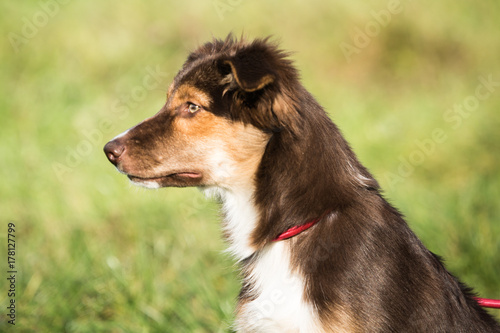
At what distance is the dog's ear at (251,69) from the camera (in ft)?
9.52

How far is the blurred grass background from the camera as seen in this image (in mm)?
4844

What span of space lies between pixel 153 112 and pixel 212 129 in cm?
557

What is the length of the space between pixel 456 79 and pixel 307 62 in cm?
285

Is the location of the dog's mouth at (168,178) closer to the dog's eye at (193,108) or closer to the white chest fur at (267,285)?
the white chest fur at (267,285)

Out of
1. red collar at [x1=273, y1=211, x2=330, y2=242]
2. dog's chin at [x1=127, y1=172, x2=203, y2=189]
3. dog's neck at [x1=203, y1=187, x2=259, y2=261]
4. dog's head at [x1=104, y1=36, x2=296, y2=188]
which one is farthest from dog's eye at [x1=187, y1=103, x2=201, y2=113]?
red collar at [x1=273, y1=211, x2=330, y2=242]

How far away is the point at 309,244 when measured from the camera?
3008mm

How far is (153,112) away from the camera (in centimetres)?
870

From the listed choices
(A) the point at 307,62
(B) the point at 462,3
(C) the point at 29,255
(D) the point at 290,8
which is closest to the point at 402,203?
(C) the point at 29,255

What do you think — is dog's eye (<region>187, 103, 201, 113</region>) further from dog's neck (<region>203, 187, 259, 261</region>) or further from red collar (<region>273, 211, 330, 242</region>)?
red collar (<region>273, 211, 330, 242</region>)

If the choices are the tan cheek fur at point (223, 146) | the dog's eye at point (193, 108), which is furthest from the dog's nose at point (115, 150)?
the dog's eye at point (193, 108)

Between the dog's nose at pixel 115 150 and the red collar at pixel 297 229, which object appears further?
the dog's nose at pixel 115 150

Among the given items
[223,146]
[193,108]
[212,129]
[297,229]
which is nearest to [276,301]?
[297,229]

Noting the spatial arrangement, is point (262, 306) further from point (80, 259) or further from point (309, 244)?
point (80, 259)

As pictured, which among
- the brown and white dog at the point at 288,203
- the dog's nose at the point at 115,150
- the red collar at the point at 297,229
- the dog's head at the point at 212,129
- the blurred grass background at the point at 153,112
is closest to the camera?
the brown and white dog at the point at 288,203
